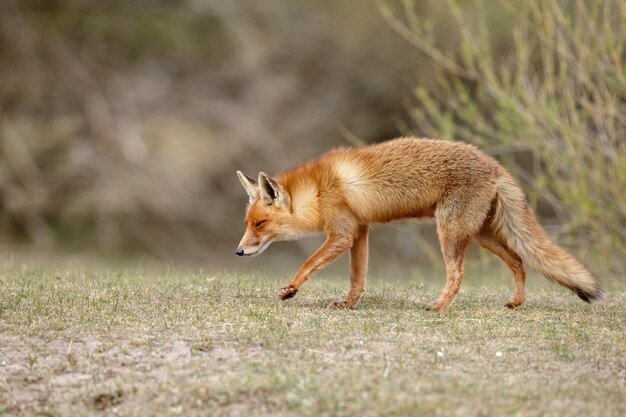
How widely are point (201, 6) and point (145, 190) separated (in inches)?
165

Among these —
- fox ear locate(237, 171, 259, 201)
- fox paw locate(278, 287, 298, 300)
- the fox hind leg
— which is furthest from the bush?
fox paw locate(278, 287, 298, 300)

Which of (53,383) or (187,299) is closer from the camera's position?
(53,383)

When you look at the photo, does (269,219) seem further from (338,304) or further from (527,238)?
(527,238)

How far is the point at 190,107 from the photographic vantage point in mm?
21062

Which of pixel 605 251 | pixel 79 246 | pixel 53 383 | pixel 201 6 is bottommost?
pixel 605 251

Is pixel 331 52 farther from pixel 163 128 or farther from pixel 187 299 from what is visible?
pixel 187 299

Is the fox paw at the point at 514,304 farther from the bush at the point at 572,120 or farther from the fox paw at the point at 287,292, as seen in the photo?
the bush at the point at 572,120

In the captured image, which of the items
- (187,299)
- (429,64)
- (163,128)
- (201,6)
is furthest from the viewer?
(163,128)

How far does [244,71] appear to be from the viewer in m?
20.9

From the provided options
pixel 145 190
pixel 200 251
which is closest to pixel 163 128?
pixel 145 190

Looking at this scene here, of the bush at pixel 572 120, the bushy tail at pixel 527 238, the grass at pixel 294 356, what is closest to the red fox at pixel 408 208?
→ the bushy tail at pixel 527 238

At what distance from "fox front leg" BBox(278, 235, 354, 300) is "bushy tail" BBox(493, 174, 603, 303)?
48.6 inches

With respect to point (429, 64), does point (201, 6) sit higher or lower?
higher

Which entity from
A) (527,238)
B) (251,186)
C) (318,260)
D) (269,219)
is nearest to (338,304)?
(318,260)
